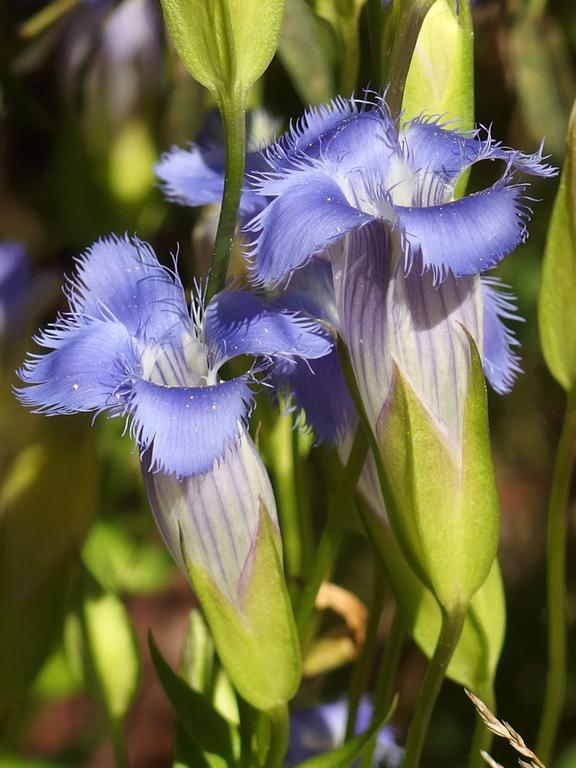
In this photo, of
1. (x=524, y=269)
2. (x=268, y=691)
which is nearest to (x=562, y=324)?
(x=268, y=691)

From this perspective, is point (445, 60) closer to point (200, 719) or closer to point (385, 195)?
point (385, 195)

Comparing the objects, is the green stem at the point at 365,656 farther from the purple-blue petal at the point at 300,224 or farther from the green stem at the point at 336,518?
the purple-blue petal at the point at 300,224

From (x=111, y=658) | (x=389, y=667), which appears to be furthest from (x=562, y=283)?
(x=111, y=658)

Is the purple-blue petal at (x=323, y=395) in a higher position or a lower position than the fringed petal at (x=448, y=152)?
lower

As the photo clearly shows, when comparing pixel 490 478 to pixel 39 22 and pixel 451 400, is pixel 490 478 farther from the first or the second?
pixel 39 22

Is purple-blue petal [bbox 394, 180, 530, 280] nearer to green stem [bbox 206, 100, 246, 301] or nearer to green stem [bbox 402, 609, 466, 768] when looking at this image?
green stem [bbox 206, 100, 246, 301]

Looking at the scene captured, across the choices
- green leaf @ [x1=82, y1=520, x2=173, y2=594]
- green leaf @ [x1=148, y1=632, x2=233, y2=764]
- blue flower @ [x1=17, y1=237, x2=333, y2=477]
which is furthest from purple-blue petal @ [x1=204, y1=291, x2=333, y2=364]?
green leaf @ [x1=82, y1=520, x2=173, y2=594]

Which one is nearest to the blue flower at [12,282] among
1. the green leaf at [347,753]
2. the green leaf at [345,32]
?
the green leaf at [345,32]
